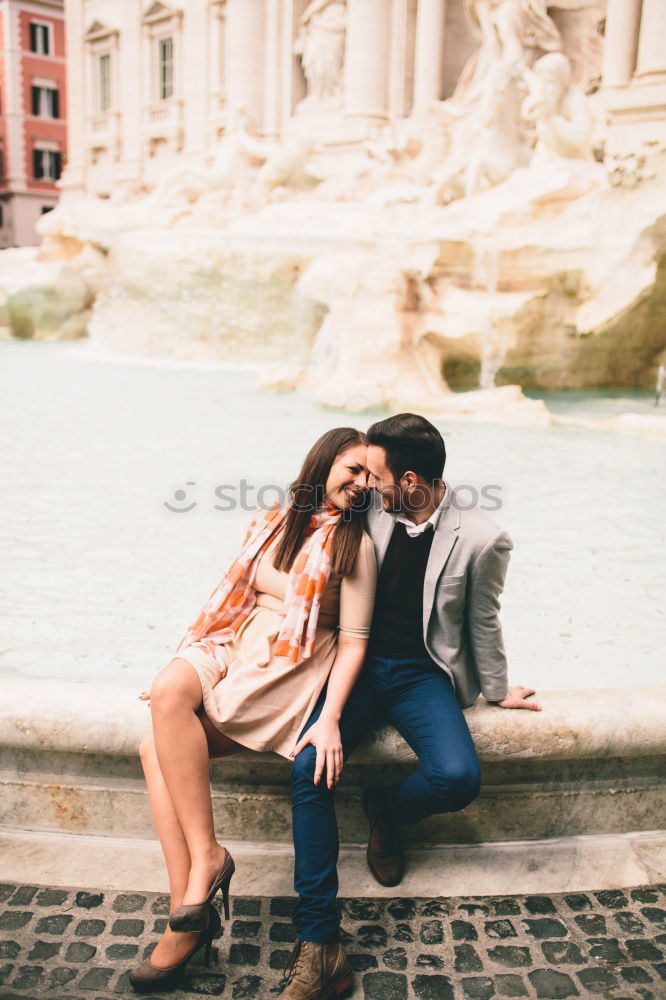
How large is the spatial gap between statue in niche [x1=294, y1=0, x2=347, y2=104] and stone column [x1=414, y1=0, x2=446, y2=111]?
2.33 m

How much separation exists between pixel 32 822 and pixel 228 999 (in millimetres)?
717

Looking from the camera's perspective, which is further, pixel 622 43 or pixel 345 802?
pixel 622 43

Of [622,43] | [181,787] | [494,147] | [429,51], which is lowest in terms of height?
[181,787]

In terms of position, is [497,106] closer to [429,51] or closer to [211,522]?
[429,51]

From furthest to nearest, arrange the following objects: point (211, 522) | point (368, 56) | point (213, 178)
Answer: point (368, 56) < point (213, 178) < point (211, 522)

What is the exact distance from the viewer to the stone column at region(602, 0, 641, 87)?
1418 centimetres

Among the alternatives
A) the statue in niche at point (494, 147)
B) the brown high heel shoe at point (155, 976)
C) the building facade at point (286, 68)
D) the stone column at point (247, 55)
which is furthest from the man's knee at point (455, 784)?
the stone column at point (247, 55)

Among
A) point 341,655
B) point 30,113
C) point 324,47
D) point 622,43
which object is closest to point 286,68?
point 324,47

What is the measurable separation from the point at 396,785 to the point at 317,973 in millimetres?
489

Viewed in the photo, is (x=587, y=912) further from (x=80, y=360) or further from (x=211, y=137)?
(x=211, y=137)

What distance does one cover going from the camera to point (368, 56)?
18312 millimetres

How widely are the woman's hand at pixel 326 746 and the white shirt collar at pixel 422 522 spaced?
477mm

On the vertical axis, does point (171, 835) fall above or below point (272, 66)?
below

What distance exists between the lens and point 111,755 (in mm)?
2074
